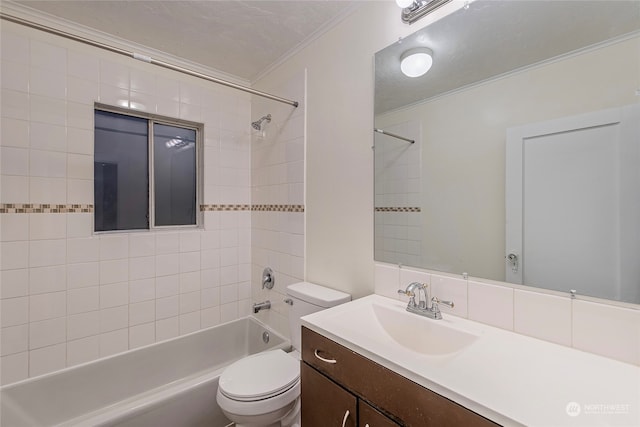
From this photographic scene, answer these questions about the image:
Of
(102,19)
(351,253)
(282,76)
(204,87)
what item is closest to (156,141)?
(204,87)

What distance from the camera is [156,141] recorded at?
7.16 feet

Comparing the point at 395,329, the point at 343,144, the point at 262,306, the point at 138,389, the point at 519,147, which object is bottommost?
the point at 138,389

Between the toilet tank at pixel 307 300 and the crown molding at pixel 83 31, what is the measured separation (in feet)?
6.49

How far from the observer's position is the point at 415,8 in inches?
49.8

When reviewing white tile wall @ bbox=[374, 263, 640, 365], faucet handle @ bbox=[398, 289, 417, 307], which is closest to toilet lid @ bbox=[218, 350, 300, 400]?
faucet handle @ bbox=[398, 289, 417, 307]

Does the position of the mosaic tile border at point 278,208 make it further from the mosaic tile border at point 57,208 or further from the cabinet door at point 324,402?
the cabinet door at point 324,402

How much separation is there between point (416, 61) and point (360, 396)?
1477 millimetres

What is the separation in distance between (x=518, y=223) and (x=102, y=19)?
2.57 m

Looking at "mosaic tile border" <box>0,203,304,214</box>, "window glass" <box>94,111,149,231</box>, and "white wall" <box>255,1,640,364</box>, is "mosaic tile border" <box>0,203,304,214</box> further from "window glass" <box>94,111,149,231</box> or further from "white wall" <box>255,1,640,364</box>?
"white wall" <box>255,1,640,364</box>

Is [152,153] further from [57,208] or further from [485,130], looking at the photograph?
[485,130]

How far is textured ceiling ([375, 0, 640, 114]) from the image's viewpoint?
0.90 metres

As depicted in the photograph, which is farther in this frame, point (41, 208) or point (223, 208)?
point (223, 208)

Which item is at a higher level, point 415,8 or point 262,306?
point 415,8

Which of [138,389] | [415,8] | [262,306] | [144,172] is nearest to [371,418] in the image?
[262,306]
